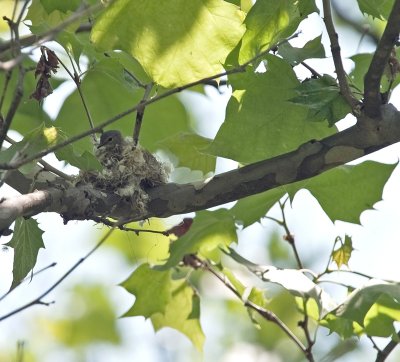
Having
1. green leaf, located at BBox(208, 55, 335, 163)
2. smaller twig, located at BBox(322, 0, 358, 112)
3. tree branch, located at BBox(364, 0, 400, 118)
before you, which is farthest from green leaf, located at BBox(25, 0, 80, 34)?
tree branch, located at BBox(364, 0, 400, 118)

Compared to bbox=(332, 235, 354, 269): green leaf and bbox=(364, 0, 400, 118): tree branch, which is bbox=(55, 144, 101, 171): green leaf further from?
bbox=(332, 235, 354, 269): green leaf

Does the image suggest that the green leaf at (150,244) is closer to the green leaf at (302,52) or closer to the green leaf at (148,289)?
the green leaf at (148,289)

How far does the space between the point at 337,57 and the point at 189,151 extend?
1.09 m

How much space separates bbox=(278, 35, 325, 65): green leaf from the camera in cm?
239

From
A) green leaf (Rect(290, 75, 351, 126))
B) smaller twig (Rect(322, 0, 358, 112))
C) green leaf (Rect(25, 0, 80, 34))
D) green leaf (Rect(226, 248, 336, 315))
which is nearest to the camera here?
smaller twig (Rect(322, 0, 358, 112))

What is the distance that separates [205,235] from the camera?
300 centimetres

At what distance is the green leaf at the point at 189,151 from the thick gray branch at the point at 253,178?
0.63 meters

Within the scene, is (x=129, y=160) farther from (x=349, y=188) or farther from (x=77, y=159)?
(x=349, y=188)

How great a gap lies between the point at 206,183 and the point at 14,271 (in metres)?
0.59

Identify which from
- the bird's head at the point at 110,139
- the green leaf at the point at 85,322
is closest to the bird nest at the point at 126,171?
the bird's head at the point at 110,139

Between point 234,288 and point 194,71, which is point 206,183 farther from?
point 234,288

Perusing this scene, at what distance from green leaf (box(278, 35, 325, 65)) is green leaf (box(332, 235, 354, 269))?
0.82m

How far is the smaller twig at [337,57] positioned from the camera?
206 centimetres

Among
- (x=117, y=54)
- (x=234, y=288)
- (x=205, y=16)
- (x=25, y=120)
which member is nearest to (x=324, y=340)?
(x=234, y=288)
